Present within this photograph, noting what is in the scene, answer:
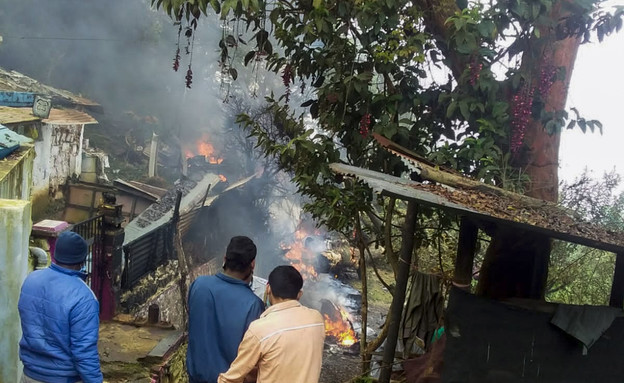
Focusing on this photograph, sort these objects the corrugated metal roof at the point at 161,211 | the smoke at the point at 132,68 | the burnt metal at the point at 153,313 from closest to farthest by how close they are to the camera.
Result: 1. the burnt metal at the point at 153,313
2. the corrugated metal roof at the point at 161,211
3. the smoke at the point at 132,68

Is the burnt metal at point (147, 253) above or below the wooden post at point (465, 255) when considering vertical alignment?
below

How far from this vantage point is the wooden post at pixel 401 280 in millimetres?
4383

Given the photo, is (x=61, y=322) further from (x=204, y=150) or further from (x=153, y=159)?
(x=204, y=150)

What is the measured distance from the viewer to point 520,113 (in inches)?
200

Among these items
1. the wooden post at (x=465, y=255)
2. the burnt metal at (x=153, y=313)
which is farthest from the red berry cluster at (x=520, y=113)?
the burnt metal at (x=153, y=313)

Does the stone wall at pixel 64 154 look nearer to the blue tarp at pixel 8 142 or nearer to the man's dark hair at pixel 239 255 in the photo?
the blue tarp at pixel 8 142

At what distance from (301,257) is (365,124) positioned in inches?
637

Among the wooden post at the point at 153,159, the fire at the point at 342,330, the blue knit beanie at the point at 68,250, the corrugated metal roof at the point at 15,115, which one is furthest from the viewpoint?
the wooden post at the point at 153,159

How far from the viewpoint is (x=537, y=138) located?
5527 millimetres

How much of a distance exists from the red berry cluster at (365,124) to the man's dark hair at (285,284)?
272 cm

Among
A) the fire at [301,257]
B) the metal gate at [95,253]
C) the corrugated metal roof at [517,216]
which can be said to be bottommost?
the fire at [301,257]

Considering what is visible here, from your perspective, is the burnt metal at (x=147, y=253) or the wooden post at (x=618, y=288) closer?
the wooden post at (x=618, y=288)

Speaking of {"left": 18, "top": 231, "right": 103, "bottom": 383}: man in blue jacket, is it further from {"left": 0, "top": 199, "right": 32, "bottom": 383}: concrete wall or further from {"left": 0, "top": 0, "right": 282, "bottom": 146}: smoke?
{"left": 0, "top": 0, "right": 282, "bottom": 146}: smoke

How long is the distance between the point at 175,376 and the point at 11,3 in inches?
1161
